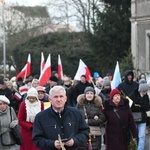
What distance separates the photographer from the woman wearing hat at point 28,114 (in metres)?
9.70

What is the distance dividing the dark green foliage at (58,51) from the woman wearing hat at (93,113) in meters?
32.5

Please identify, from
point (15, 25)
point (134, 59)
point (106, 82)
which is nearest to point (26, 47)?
point (15, 25)

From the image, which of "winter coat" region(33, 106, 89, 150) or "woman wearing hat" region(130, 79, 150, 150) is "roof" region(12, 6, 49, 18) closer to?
"woman wearing hat" region(130, 79, 150, 150)

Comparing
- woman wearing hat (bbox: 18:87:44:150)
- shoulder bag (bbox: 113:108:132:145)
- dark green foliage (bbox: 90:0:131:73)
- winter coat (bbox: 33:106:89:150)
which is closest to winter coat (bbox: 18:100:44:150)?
woman wearing hat (bbox: 18:87:44:150)

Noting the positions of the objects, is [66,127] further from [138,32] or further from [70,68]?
[70,68]

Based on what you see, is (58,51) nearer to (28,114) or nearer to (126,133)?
(126,133)

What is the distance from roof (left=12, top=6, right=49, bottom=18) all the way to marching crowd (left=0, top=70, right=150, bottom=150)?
1735 inches

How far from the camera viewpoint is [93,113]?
33.3 ft

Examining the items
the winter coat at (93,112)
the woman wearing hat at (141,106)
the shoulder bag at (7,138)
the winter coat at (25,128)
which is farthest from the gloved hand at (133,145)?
the shoulder bag at (7,138)

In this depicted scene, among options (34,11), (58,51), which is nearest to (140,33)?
(58,51)

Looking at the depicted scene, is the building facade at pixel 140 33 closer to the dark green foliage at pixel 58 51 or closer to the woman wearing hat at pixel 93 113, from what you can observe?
the dark green foliage at pixel 58 51

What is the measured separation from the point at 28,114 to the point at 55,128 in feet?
11.7

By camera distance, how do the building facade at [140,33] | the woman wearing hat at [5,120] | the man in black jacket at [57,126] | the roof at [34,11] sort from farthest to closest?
1. the roof at [34,11]
2. the building facade at [140,33]
3. the woman wearing hat at [5,120]
4. the man in black jacket at [57,126]

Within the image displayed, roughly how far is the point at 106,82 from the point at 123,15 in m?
20.5
